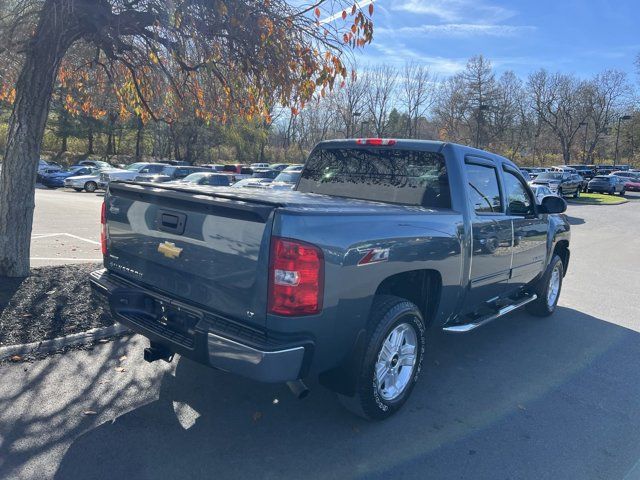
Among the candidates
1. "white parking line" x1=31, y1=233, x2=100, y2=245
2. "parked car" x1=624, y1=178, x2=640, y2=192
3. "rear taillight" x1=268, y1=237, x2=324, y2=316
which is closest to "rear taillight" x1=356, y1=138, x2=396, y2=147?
"rear taillight" x1=268, y1=237, x2=324, y2=316

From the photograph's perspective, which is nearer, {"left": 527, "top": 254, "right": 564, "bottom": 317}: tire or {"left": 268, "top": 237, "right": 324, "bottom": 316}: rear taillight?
{"left": 268, "top": 237, "right": 324, "bottom": 316}: rear taillight

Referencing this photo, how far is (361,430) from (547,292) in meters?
3.87

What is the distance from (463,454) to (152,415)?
218 cm

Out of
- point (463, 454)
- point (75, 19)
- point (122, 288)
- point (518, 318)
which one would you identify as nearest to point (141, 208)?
point (122, 288)

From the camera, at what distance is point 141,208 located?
3.58 m

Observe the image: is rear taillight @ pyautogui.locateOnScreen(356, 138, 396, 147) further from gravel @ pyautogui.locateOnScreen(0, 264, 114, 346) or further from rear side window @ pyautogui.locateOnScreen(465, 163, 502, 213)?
gravel @ pyautogui.locateOnScreen(0, 264, 114, 346)

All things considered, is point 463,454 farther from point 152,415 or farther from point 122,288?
point 122,288

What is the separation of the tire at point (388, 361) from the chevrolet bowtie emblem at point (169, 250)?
1.39 m

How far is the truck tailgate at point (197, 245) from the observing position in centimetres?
285

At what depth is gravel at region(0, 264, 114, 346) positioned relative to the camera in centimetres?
462

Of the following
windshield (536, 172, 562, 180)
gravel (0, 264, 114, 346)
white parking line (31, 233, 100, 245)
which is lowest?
white parking line (31, 233, 100, 245)

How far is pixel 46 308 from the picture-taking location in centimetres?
520

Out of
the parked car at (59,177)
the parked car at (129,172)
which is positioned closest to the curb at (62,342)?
the parked car at (129,172)

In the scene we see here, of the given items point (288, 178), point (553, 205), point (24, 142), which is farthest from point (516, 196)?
point (288, 178)
